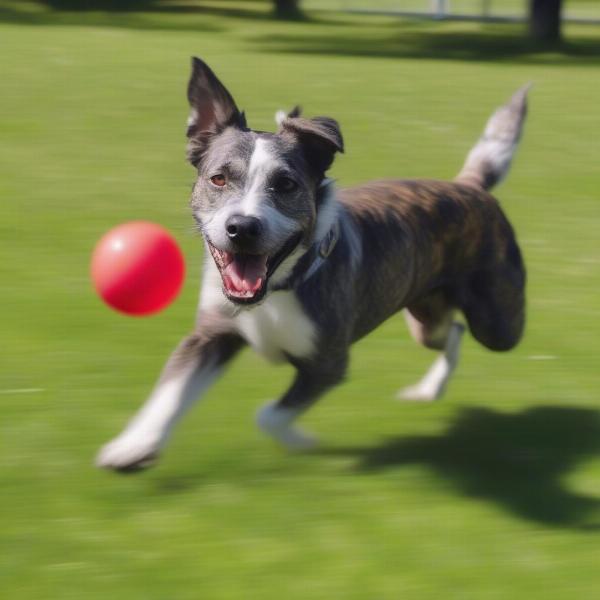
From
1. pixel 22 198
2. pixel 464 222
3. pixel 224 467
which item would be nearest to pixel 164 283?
pixel 224 467

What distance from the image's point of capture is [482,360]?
7855 millimetres

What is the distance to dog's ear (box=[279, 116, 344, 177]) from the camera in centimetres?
563

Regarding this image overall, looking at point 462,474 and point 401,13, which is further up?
point 462,474

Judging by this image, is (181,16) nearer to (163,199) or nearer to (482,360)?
(163,199)

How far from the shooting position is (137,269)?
19.7ft

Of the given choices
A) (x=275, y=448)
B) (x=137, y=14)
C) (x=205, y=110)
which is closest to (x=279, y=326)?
(x=275, y=448)

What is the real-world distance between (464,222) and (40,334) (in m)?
2.49

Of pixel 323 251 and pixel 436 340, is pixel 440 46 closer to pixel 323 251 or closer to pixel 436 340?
pixel 436 340

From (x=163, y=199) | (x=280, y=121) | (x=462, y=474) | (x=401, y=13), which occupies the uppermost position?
(x=280, y=121)

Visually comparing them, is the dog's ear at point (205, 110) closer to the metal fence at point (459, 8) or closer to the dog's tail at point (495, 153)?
the dog's tail at point (495, 153)

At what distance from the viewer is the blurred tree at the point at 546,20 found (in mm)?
27219

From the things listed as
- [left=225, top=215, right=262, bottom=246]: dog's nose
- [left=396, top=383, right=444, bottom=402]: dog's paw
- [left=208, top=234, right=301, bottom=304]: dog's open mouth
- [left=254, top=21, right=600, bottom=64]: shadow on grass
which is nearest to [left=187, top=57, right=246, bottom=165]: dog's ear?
[left=208, top=234, right=301, bottom=304]: dog's open mouth

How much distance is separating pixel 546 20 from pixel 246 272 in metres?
23.2

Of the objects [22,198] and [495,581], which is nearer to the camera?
[495,581]
